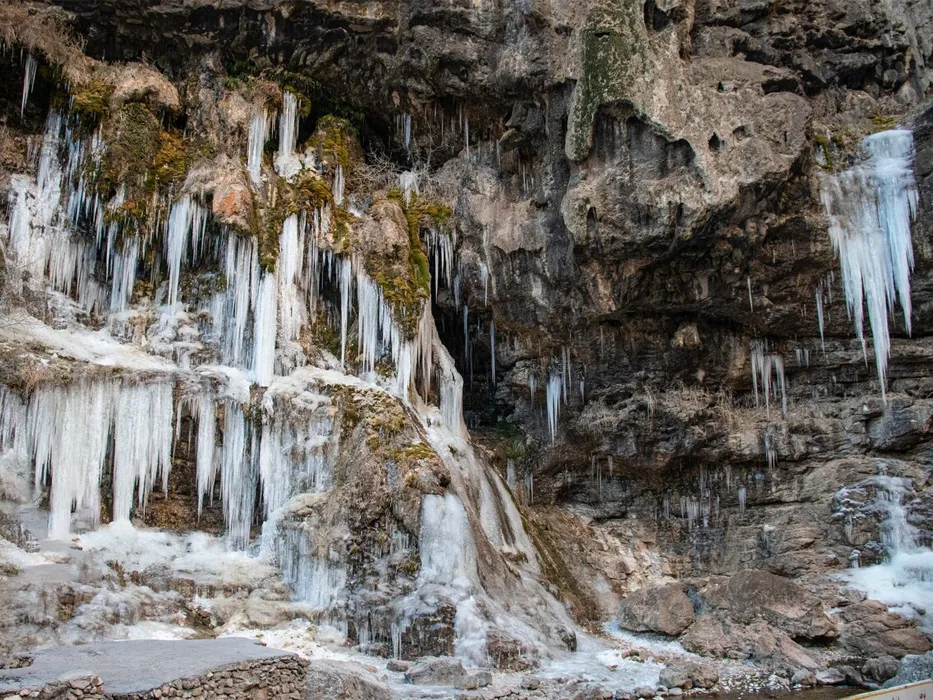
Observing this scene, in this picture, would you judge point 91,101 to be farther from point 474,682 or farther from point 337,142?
point 474,682

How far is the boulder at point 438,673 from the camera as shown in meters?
11.0

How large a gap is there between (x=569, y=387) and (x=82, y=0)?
1323 centimetres

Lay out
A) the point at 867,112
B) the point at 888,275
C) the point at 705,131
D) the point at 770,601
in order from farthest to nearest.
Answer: the point at 867,112 → the point at 888,275 → the point at 705,131 → the point at 770,601

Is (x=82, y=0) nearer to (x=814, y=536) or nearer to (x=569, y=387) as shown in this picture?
(x=569, y=387)

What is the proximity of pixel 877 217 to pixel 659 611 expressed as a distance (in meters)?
9.32

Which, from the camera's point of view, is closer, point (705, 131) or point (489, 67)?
point (705, 131)

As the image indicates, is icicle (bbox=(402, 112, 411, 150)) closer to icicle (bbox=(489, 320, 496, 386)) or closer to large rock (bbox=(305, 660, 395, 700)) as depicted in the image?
icicle (bbox=(489, 320, 496, 386))

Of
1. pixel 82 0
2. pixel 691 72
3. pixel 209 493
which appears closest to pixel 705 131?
pixel 691 72

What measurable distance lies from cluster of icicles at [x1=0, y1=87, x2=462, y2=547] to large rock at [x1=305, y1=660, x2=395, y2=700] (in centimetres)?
545

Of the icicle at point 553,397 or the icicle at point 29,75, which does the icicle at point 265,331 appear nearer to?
the icicle at point 29,75

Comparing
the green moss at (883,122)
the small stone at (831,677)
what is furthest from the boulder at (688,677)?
the green moss at (883,122)

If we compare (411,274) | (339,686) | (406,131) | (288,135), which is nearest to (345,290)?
(411,274)

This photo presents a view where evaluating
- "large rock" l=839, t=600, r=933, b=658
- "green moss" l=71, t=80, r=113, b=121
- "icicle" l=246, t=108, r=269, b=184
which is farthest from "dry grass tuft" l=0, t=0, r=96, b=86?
"large rock" l=839, t=600, r=933, b=658

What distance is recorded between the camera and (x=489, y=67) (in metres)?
18.5
